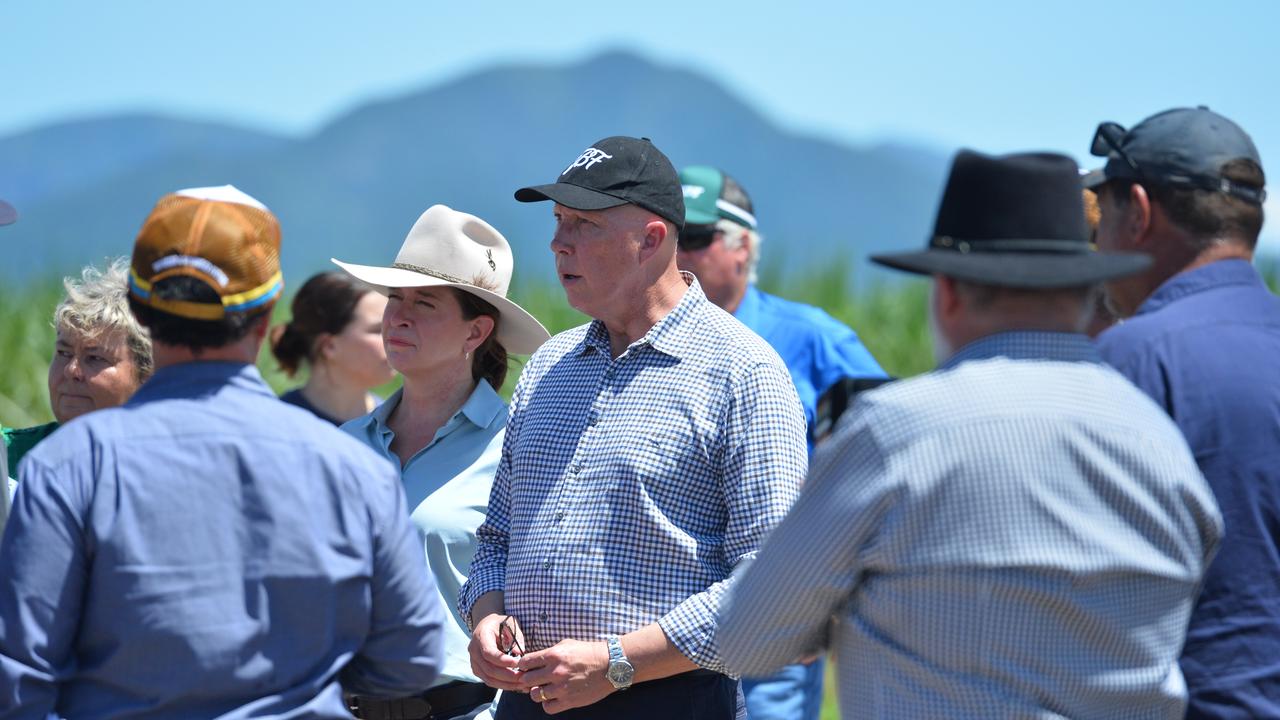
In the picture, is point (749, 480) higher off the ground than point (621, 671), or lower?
higher

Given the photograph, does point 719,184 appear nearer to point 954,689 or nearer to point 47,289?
point 954,689

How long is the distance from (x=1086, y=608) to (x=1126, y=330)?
668 millimetres

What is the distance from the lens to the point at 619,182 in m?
A: 2.94

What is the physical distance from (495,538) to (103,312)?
4.10 feet

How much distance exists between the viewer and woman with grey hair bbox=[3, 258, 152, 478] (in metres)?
3.42

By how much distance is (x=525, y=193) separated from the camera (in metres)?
3.11

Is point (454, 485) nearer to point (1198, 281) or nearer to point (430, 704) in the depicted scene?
point (430, 704)

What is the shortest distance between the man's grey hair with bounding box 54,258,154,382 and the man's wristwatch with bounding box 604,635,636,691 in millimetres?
1585

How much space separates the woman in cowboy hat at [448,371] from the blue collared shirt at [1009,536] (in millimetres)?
1406

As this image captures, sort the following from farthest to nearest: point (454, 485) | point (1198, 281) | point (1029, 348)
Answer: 1. point (454, 485)
2. point (1198, 281)
3. point (1029, 348)

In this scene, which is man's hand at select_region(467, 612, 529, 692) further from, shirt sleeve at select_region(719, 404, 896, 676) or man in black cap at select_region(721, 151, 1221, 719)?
man in black cap at select_region(721, 151, 1221, 719)

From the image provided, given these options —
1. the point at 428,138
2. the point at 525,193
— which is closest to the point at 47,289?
the point at 525,193

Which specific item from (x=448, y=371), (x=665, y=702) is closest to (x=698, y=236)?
(x=448, y=371)

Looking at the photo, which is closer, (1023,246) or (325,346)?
(1023,246)
